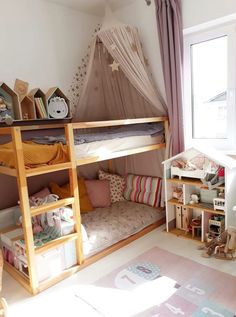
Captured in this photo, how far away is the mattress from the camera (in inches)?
96.1

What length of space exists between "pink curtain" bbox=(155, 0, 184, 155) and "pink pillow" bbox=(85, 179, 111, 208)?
0.97m

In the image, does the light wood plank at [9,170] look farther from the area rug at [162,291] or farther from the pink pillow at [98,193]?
the pink pillow at [98,193]

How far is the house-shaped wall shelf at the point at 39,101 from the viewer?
8.84 ft

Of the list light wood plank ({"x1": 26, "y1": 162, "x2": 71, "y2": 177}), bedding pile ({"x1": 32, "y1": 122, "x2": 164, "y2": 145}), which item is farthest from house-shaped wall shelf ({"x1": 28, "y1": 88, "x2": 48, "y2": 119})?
light wood plank ({"x1": 26, "y1": 162, "x2": 71, "y2": 177})

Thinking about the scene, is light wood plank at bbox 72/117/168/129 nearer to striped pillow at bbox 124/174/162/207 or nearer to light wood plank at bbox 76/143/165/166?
light wood plank at bbox 76/143/165/166

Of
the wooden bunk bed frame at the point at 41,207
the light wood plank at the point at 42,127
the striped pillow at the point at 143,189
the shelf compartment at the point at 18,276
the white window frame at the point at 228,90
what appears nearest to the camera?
the wooden bunk bed frame at the point at 41,207

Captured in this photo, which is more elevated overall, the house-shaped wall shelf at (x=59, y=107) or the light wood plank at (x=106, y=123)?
the house-shaped wall shelf at (x=59, y=107)

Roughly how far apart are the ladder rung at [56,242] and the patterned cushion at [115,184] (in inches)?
46.4

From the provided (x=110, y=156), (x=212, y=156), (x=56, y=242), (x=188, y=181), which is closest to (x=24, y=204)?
(x=56, y=242)

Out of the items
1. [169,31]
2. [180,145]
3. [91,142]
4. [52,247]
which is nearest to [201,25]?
[169,31]

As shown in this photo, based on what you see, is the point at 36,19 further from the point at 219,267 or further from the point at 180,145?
the point at 219,267

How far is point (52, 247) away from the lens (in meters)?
2.04

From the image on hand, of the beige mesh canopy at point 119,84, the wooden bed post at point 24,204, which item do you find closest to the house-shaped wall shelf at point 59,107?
the beige mesh canopy at point 119,84

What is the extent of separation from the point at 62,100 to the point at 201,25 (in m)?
1.61
